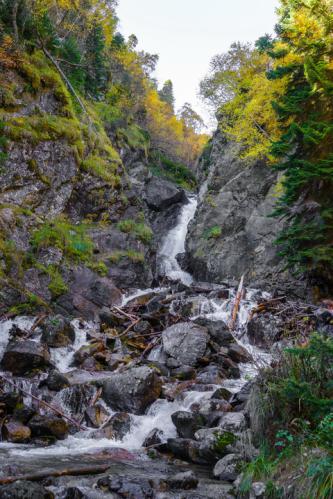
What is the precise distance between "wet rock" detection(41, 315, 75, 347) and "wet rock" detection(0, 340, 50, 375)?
179 cm

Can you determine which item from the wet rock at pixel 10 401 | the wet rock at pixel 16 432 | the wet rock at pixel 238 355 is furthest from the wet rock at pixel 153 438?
the wet rock at pixel 238 355

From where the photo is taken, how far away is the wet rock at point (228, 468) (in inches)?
212

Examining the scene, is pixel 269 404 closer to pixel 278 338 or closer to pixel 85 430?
pixel 85 430

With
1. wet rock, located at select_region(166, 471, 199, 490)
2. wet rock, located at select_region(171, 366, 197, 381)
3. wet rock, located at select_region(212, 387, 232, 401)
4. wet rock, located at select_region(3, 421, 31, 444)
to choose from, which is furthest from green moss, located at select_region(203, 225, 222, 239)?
wet rock, located at select_region(166, 471, 199, 490)

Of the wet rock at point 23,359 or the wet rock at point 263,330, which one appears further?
the wet rock at point 263,330

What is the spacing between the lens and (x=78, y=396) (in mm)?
8508

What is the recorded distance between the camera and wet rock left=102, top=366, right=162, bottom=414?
8297 mm

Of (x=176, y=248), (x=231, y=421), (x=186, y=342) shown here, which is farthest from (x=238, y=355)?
(x=176, y=248)

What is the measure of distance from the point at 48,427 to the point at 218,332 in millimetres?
6631

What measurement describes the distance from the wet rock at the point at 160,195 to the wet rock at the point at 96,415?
84.2 ft

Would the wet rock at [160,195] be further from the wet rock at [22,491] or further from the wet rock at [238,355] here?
the wet rock at [22,491]

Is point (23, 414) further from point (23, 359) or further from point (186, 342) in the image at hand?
point (186, 342)

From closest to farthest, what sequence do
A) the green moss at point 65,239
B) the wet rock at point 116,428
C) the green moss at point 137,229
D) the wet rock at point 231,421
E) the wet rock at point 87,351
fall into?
the wet rock at point 231,421, the wet rock at point 116,428, the wet rock at point 87,351, the green moss at point 65,239, the green moss at point 137,229

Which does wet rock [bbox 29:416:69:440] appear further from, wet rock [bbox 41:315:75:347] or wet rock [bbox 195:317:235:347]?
wet rock [bbox 195:317:235:347]
